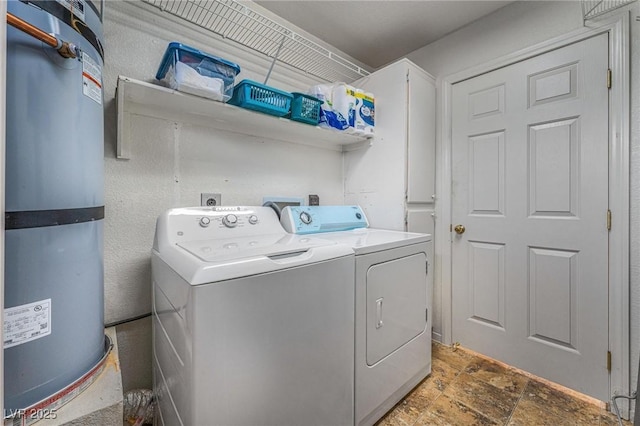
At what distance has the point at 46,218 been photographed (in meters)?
0.72

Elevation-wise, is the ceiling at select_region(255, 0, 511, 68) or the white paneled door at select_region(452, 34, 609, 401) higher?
the ceiling at select_region(255, 0, 511, 68)

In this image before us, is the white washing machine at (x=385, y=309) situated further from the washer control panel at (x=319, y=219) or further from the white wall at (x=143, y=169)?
the white wall at (x=143, y=169)

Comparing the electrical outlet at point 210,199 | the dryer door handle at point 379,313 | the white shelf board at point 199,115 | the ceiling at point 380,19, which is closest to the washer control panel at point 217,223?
the electrical outlet at point 210,199

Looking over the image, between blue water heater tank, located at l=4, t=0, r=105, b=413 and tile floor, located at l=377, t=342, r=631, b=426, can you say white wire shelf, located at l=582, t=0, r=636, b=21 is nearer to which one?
tile floor, located at l=377, t=342, r=631, b=426

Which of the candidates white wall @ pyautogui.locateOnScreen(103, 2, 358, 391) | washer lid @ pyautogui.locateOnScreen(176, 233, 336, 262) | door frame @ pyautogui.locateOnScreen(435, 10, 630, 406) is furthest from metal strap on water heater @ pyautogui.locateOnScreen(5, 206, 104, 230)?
door frame @ pyautogui.locateOnScreen(435, 10, 630, 406)

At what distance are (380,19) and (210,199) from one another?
1.77m

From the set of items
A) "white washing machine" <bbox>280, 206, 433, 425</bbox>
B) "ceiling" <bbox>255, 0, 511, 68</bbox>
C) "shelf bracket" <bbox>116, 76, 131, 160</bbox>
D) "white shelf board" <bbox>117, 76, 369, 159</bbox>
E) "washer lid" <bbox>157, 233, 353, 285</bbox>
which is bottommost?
"white washing machine" <bbox>280, 206, 433, 425</bbox>

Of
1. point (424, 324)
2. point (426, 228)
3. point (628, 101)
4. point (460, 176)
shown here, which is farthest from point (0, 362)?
point (628, 101)

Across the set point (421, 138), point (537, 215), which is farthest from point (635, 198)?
point (421, 138)

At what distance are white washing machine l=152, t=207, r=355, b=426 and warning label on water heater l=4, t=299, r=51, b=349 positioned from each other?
31 centimetres

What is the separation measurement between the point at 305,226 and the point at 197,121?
0.89 m

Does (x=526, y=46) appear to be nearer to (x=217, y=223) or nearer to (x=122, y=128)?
(x=217, y=223)

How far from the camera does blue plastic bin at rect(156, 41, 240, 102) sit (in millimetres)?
1166

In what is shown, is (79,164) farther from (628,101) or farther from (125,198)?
(628,101)
